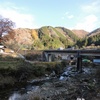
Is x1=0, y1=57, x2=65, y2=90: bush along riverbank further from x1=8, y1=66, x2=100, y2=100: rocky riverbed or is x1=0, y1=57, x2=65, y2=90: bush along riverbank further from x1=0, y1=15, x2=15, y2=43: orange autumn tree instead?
x1=0, y1=15, x2=15, y2=43: orange autumn tree

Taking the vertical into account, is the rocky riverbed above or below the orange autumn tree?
below

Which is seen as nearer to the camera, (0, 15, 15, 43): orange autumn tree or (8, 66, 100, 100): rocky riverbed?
(8, 66, 100, 100): rocky riverbed

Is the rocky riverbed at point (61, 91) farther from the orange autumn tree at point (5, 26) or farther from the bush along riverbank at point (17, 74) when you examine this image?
the orange autumn tree at point (5, 26)

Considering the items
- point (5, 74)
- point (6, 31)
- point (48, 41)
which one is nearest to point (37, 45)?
point (48, 41)

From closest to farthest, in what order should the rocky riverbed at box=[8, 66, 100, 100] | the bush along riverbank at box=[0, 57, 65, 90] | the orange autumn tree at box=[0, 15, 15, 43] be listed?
the rocky riverbed at box=[8, 66, 100, 100], the bush along riverbank at box=[0, 57, 65, 90], the orange autumn tree at box=[0, 15, 15, 43]

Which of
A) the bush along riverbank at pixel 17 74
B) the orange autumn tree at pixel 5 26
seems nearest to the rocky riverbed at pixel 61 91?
the bush along riverbank at pixel 17 74

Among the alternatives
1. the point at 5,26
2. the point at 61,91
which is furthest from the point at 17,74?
the point at 5,26

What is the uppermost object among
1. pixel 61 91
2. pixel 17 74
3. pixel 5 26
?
pixel 5 26

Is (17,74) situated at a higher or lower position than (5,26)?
lower

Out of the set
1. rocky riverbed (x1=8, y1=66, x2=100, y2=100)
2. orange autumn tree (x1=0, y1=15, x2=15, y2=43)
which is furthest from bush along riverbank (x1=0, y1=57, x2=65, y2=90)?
orange autumn tree (x1=0, y1=15, x2=15, y2=43)

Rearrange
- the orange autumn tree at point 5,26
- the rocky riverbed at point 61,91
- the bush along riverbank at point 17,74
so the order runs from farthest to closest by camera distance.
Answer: the orange autumn tree at point 5,26 → the bush along riverbank at point 17,74 → the rocky riverbed at point 61,91

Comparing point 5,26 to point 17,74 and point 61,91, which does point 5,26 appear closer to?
point 17,74

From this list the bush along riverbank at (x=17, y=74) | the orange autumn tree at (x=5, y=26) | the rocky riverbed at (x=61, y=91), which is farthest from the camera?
the orange autumn tree at (x=5, y=26)

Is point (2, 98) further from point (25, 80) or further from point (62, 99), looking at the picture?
point (25, 80)
